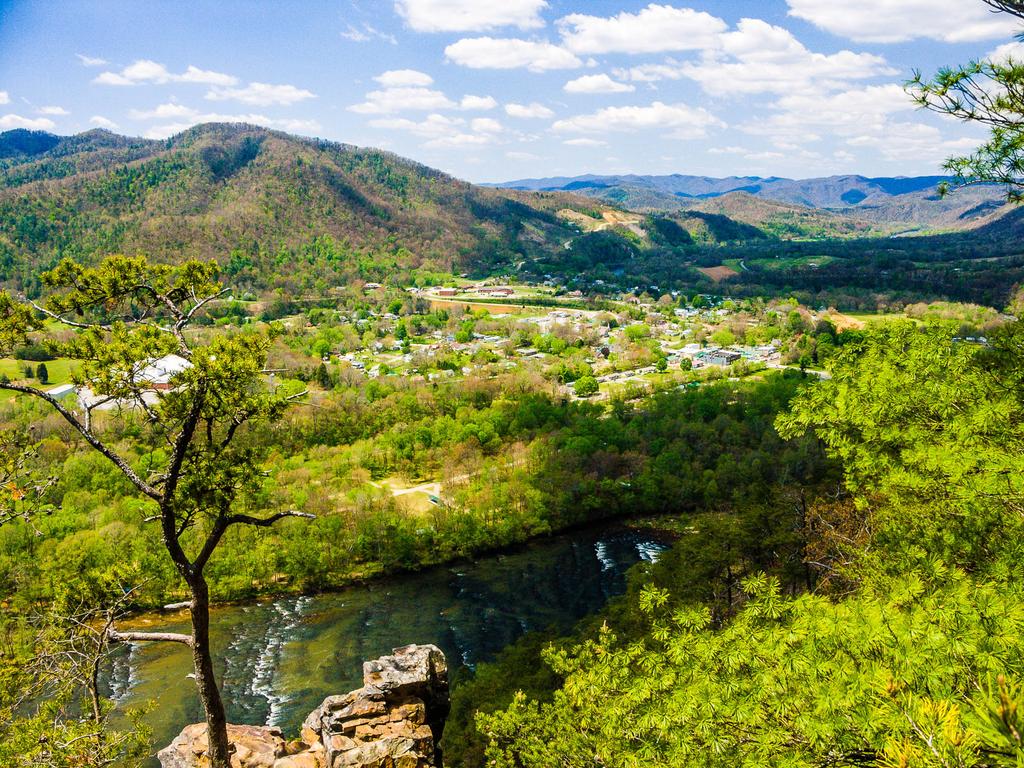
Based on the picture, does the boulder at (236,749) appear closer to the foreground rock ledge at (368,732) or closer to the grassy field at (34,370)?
the foreground rock ledge at (368,732)

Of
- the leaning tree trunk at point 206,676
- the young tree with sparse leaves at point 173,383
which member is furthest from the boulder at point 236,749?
the young tree with sparse leaves at point 173,383

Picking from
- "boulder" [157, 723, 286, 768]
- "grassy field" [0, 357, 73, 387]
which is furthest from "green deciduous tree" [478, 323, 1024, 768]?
"grassy field" [0, 357, 73, 387]

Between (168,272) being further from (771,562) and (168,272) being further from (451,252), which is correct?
(451,252)

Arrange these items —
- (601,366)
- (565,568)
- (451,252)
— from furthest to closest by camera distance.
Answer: (451,252)
(601,366)
(565,568)

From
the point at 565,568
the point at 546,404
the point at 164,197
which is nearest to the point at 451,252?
the point at 164,197

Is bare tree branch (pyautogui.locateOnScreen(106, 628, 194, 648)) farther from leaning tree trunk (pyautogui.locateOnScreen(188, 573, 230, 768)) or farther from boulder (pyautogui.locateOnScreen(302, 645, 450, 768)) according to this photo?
boulder (pyautogui.locateOnScreen(302, 645, 450, 768))

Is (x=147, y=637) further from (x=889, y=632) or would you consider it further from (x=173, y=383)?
(x=889, y=632)
